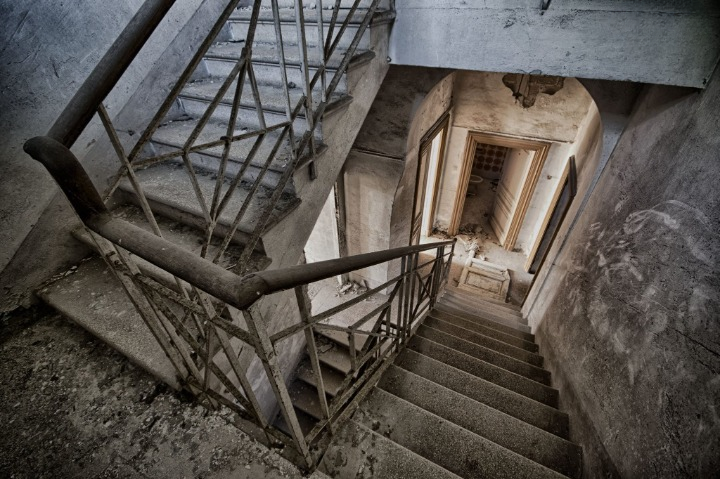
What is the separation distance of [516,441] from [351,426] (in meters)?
1.26

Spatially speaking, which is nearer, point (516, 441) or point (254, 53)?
point (516, 441)

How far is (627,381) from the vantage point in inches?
78.7

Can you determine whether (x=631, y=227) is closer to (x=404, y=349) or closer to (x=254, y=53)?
(x=404, y=349)

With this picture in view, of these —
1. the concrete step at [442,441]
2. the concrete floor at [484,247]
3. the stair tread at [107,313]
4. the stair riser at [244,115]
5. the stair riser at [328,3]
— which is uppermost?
the stair riser at [328,3]

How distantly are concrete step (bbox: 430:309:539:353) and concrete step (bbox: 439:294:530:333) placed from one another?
625 mm

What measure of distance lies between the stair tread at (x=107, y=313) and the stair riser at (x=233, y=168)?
41.6 inches

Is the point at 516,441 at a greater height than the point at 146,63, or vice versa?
the point at 146,63

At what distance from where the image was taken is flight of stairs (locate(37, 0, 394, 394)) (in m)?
2.04

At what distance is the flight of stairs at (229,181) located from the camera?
2043mm

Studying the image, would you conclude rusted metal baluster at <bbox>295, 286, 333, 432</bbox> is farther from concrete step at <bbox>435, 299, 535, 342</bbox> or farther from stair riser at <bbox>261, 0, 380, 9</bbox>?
concrete step at <bbox>435, 299, 535, 342</bbox>

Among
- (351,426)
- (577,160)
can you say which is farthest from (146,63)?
(577,160)

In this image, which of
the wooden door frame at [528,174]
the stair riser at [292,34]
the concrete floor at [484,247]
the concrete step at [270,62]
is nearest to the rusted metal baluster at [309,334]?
the concrete step at [270,62]

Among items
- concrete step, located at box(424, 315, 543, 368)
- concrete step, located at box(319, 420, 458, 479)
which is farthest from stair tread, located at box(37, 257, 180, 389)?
concrete step, located at box(424, 315, 543, 368)

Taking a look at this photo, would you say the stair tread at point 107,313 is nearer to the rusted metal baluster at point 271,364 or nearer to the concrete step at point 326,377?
the rusted metal baluster at point 271,364
